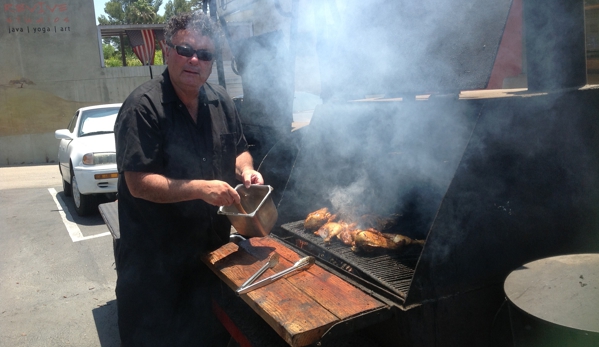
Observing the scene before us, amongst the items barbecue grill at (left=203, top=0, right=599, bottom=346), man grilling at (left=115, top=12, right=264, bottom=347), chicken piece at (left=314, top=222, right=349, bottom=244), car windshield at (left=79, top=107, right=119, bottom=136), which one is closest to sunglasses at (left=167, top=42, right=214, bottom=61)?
man grilling at (left=115, top=12, right=264, bottom=347)

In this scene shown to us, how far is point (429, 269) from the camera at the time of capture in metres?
1.95

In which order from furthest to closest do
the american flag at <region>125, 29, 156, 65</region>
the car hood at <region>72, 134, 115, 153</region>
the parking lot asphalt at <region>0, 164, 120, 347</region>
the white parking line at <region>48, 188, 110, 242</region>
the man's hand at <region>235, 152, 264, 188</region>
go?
the american flag at <region>125, 29, 156, 65</region> < the car hood at <region>72, 134, 115, 153</region> < the white parking line at <region>48, 188, 110, 242</region> < the parking lot asphalt at <region>0, 164, 120, 347</region> < the man's hand at <region>235, 152, 264, 188</region>

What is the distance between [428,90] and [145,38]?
48.9 ft

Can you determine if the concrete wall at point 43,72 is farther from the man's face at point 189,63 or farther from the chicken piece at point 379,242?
the chicken piece at point 379,242

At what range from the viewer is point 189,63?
226 centimetres

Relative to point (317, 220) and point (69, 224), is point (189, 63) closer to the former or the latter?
point (317, 220)

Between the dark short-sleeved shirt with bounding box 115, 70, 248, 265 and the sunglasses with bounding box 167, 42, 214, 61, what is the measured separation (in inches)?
7.0

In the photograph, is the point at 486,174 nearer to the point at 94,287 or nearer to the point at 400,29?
the point at 400,29

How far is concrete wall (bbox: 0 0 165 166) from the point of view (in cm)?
1329

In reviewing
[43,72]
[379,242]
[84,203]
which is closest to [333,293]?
[379,242]

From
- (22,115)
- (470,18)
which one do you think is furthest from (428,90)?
(22,115)

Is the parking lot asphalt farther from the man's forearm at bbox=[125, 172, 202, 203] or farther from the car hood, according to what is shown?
the man's forearm at bbox=[125, 172, 202, 203]

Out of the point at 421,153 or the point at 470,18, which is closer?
the point at 470,18

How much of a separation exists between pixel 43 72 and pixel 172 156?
1354 cm
